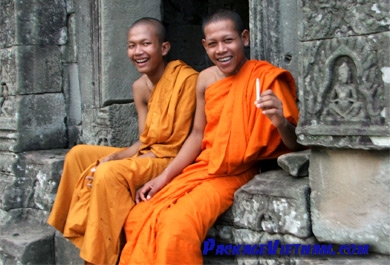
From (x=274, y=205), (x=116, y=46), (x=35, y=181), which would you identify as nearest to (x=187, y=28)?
(x=116, y=46)

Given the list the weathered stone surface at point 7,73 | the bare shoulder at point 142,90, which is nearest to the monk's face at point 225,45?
the bare shoulder at point 142,90

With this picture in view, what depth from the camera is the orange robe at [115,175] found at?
303 centimetres

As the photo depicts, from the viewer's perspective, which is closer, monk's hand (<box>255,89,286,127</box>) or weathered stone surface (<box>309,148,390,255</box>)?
weathered stone surface (<box>309,148,390,255</box>)

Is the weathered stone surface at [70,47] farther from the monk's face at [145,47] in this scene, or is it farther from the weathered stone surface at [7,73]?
the monk's face at [145,47]

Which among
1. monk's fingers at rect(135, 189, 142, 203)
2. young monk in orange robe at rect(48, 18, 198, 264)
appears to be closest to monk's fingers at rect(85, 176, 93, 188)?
young monk in orange robe at rect(48, 18, 198, 264)

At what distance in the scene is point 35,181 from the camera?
452 centimetres

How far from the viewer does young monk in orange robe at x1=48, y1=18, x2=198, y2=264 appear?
305cm

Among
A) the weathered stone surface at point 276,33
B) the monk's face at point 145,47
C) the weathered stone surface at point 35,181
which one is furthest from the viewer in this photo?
the weathered stone surface at point 35,181

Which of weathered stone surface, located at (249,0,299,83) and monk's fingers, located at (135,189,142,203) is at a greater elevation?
weathered stone surface, located at (249,0,299,83)

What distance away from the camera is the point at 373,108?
7.77 ft

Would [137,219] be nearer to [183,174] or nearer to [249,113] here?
[183,174]

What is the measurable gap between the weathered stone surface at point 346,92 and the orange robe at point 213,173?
15.4 inches

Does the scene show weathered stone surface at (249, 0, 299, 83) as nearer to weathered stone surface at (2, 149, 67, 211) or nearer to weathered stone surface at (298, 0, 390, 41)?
weathered stone surface at (298, 0, 390, 41)

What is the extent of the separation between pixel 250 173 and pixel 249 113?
388mm
